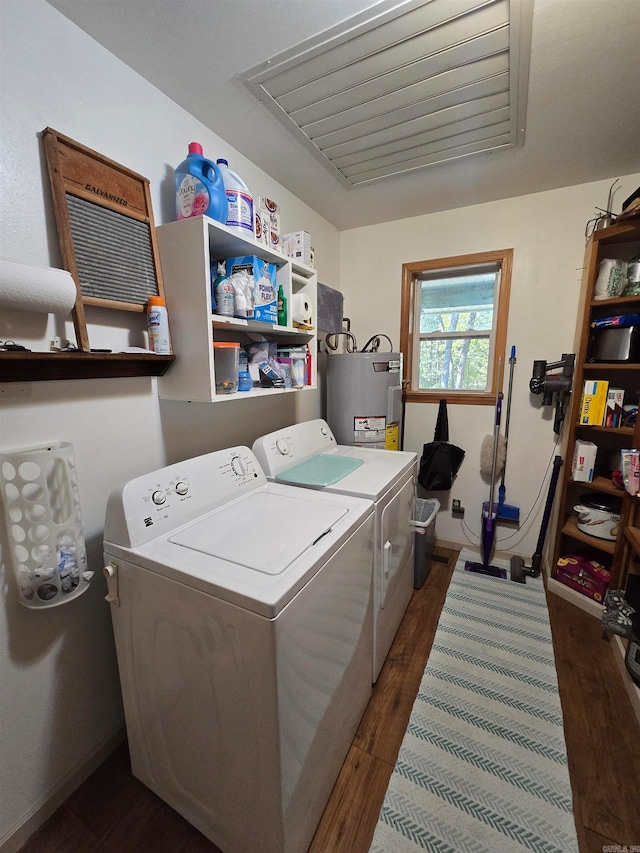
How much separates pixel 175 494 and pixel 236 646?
1.75ft

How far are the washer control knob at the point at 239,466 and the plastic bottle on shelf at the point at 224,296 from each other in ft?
1.88

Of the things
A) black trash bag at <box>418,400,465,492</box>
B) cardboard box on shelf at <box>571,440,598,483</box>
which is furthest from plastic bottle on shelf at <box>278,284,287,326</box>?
cardboard box on shelf at <box>571,440,598,483</box>

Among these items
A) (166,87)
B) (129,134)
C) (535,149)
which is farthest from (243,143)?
(535,149)

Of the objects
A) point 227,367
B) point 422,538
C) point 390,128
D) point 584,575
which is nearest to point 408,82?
point 390,128

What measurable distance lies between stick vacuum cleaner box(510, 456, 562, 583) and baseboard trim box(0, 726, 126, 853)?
2314mm

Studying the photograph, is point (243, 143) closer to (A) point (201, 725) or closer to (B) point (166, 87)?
(B) point (166, 87)

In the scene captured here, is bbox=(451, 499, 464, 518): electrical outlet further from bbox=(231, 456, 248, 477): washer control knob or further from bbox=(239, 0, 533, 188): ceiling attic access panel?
bbox=(239, 0, 533, 188): ceiling attic access panel

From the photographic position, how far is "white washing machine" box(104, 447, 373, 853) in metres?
0.85

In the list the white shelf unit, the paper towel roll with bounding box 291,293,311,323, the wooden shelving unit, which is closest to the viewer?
the white shelf unit

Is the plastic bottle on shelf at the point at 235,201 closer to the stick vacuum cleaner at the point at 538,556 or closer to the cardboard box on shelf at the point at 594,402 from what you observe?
the cardboard box on shelf at the point at 594,402

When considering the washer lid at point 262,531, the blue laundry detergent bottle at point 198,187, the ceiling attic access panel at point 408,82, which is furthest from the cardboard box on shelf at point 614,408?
the blue laundry detergent bottle at point 198,187

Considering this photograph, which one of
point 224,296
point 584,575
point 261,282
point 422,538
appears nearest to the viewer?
point 224,296

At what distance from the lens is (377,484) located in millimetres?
1500

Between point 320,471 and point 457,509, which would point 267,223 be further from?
point 457,509
